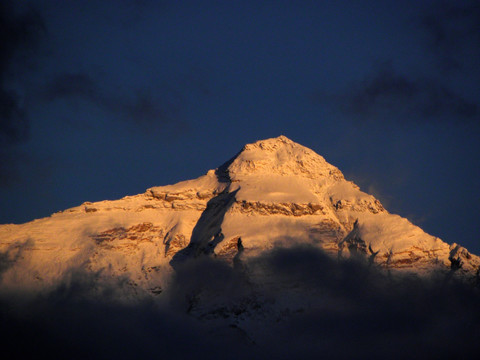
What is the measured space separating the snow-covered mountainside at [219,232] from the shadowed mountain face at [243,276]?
0.84 ft

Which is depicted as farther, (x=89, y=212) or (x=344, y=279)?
(x=89, y=212)

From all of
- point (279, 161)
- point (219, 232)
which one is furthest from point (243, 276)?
point (279, 161)

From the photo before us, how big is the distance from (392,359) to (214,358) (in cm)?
2922

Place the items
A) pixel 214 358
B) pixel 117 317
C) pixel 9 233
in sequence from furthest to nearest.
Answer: pixel 9 233
pixel 117 317
pixel 214 358

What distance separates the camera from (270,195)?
516 ft

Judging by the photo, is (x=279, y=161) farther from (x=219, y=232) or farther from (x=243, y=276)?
(x=243, y=276)

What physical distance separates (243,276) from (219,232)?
997cm

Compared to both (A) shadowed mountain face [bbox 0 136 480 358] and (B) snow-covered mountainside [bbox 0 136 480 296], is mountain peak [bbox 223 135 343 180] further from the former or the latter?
(A) shadowed mountain face [bbox 0 136 480 358]

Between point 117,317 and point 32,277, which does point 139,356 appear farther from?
point 32,277

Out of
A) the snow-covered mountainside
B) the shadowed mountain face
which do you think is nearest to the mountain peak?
the snow-covered mountainside

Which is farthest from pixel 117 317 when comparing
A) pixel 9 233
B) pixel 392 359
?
pixel 392 359

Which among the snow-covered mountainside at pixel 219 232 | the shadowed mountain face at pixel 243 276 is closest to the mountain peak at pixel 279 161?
the snow-covered mountainside at pixel 219 232

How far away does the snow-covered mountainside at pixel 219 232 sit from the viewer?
14775 cm

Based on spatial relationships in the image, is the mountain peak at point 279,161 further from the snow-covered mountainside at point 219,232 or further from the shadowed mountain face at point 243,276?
the shadowed mountain face at point 243,276
